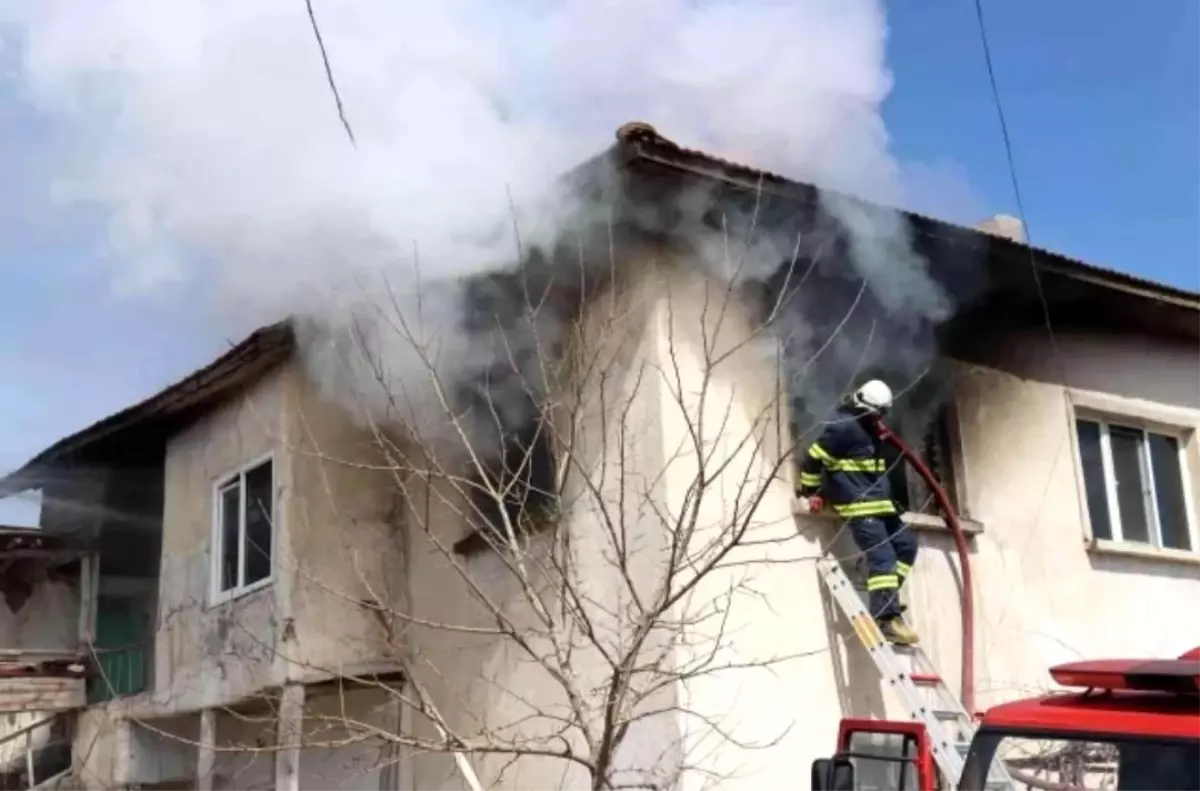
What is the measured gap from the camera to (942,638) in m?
8.26

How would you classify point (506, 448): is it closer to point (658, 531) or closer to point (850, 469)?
point (658, 531)

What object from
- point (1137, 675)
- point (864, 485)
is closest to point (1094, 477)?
point (864, 485)

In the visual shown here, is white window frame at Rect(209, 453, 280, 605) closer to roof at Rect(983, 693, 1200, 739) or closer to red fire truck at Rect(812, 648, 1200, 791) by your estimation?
red fire truck at Rect(812, 648, 1200, 791)

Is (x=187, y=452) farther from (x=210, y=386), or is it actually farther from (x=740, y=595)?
(x=740, y=595)

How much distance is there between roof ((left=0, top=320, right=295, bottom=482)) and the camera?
9.59 meters

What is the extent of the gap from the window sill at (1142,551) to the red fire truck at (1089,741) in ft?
16.4

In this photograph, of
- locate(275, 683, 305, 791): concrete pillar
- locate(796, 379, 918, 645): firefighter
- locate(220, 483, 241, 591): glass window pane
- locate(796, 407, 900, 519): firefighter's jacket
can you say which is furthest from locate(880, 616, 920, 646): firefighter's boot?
locate(220, 483, 241, 591): glass window pane

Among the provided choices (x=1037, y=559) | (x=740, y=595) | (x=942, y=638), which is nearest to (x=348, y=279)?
(x=740, y=595)

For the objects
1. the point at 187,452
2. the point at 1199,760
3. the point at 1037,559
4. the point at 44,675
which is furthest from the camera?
the point at 44,675

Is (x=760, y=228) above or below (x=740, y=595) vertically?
above

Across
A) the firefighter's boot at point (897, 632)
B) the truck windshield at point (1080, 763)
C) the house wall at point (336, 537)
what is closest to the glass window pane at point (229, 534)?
the house wall at point (336, 537)

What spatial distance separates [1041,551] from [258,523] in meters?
5.88

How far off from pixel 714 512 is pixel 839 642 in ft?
3.71

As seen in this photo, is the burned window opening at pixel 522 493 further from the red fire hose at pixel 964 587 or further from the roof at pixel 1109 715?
the roof at pixel 1109 715
